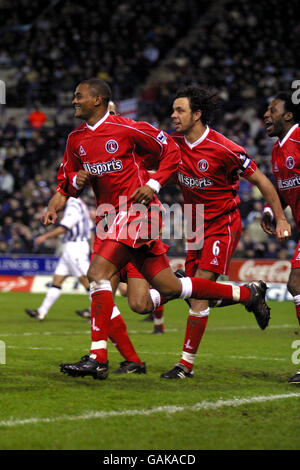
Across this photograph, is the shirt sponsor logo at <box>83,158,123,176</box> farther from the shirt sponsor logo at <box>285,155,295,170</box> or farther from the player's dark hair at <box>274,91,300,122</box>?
the player's dark hair at <box>274,91,300,122</box>

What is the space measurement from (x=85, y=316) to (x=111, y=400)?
843cm

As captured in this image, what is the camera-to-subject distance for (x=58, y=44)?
100ft

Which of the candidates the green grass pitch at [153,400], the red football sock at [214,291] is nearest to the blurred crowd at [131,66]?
the green grass pitch at [153,400]

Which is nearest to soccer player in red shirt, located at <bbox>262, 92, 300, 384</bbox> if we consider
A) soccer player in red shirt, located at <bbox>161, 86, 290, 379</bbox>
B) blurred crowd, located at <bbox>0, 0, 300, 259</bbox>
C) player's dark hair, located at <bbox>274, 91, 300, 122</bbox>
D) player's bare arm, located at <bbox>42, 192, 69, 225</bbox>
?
player's dark hair, located at <bbox>274, 91, 300, 122</bbox>

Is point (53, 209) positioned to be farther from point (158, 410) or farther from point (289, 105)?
point (289, 105)

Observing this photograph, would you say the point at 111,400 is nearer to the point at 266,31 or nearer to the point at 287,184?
the point at 287,184

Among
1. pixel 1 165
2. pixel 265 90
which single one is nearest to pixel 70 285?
pixel 1 165

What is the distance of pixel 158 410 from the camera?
523 centimetres

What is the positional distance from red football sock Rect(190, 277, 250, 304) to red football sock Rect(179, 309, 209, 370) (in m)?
0.51

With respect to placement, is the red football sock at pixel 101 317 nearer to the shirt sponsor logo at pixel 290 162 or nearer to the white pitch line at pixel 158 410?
the white pitch line at pixel 158 410

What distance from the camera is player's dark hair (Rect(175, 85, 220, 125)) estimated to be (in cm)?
730

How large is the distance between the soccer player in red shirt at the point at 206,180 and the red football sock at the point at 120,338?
0.51 metres

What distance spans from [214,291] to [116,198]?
3.90ft

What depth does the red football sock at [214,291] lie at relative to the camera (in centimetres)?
660
